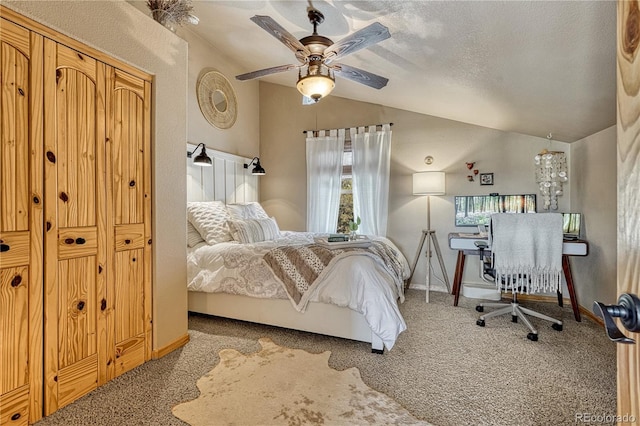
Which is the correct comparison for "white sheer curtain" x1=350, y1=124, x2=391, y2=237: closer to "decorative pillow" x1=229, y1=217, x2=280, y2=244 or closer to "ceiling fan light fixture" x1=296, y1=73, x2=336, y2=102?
"decorative pillow" x1=229, y1=217, x2=280, y2=244

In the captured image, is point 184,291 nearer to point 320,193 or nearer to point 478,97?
point 320,193

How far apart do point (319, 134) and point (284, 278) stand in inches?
116

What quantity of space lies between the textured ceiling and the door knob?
153 centimetres

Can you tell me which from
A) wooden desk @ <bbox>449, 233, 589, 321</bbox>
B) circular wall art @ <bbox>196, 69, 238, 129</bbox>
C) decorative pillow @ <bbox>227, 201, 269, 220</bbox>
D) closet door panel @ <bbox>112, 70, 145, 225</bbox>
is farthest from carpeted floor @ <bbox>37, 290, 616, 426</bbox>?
circular wall art @ <bbox>196, 69, 238, 129</bbox>

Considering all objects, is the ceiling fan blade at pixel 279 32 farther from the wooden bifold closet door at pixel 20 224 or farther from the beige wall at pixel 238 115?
the beige wall at pixel 238 115

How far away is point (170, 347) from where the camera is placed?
2314mm

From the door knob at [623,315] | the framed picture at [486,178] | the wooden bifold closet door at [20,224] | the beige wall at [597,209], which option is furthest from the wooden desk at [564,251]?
the wooden bifold closet door at [20,224]

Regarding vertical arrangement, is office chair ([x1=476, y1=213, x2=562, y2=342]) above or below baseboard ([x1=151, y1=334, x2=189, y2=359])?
above

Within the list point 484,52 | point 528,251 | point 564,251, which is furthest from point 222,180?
point 564,251

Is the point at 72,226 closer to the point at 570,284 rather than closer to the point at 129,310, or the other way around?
the point at 129,310

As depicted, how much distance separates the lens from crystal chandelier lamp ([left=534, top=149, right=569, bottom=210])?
11.3 ft

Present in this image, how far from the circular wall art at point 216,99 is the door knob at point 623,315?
14.3 feet

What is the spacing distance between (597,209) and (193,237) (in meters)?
4.15

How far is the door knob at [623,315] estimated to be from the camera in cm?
45
